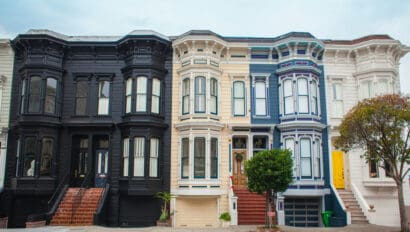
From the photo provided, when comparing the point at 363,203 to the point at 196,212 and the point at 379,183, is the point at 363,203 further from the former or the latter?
the point at 196,212

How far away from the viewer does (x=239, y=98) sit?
67.8 ft

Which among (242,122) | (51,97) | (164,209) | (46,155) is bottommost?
(164,209)

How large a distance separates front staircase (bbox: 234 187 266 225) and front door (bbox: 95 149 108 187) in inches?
299

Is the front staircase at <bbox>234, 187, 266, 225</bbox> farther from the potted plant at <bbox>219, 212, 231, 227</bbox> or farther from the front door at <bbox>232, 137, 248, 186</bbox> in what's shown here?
the front door at <bbox>232, 137, 248, 186</bbox>

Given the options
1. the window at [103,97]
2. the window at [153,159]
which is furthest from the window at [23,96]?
the window at [153,159]

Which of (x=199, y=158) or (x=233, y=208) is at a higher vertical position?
(x=199, y=158)

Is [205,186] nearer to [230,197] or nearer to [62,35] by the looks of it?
[230,197]

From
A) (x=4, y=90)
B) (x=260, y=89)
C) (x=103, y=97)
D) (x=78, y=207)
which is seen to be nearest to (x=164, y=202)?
(x=78, y=207)

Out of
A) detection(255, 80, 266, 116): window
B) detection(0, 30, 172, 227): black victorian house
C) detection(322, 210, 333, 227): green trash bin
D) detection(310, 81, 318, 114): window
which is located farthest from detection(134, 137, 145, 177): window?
detection(322, 210, 333, 227): green trash bin

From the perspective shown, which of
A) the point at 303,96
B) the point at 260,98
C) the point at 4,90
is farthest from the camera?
the point at 260,98

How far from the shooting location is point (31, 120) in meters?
18.7

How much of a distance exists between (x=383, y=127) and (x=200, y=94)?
9.41m

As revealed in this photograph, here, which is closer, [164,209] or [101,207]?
[101,207]

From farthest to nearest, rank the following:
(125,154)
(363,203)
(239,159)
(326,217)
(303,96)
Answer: (239,159), (303,96), (125,154), (363,203), (326,217)
